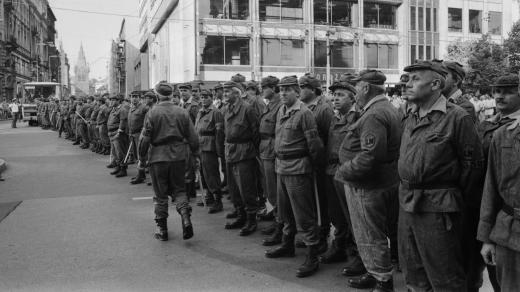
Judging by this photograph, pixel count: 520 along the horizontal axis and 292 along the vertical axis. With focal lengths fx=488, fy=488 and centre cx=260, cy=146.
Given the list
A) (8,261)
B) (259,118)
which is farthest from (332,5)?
(8,261)

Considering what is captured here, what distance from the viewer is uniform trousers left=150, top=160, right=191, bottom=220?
666cm

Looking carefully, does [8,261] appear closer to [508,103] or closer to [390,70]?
[508,103]

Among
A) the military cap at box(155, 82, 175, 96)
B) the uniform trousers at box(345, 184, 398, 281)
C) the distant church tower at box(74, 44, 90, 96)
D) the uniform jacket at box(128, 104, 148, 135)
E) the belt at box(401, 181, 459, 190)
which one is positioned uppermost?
the distant church tower at box(74, 44, 90, 96)

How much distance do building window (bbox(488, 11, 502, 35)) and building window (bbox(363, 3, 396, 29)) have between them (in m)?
11.4

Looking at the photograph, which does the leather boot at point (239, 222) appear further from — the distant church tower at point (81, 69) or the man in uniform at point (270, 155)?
the distant church tower at point (81, 69)

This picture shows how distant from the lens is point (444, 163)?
11.2ft

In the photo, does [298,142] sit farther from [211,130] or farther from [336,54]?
[336,54]

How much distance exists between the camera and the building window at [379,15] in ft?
140

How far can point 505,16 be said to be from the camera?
4897 cm

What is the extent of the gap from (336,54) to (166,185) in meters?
36.0

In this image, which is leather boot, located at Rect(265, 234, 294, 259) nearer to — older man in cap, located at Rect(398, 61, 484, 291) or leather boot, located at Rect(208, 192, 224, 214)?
older man in cap, located at Rect(398, 61, 484, 291)

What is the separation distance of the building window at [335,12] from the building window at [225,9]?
251 inches

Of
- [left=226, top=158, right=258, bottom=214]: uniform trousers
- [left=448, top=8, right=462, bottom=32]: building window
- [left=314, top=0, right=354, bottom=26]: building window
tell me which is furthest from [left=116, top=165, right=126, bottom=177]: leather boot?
[left=448, top=8, right=462, bottom=32]: building window

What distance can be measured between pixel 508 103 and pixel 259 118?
11.2ft
